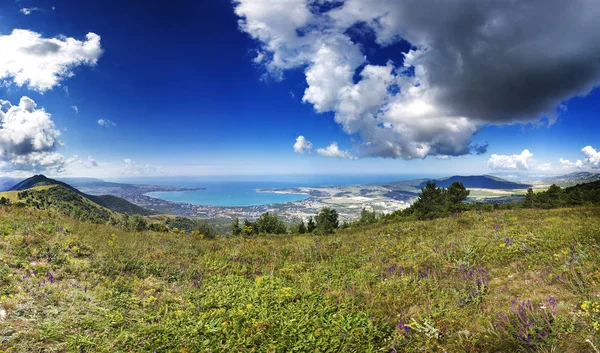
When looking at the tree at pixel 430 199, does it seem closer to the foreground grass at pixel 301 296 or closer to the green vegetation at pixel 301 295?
the green vegetation at pixel 301 295

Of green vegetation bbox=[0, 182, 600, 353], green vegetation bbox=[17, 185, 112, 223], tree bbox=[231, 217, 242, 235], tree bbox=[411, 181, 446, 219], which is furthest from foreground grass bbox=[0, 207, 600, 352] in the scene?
tree bbox=[231, 217, 242, 235]

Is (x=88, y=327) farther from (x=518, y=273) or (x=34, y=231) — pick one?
(x=518, y=273)

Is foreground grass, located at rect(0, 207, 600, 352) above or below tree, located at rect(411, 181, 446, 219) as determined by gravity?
above

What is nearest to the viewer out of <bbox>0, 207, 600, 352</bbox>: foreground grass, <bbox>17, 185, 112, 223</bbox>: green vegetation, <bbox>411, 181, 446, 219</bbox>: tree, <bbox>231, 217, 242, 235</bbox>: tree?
<bbox>0, 207, 600, 352</bbox>: foreground grass

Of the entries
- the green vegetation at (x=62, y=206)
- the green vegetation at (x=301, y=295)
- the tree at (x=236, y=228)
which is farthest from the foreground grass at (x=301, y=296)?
the tree at (x=236, y=228)

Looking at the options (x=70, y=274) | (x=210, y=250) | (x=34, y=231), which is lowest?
(x=210, y=250)

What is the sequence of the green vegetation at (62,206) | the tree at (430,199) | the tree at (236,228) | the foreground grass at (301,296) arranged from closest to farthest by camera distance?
the foreground grass at (301,296) → the green vegetation at (62,206) → the tree at (430,199) → the tree at (236,228)

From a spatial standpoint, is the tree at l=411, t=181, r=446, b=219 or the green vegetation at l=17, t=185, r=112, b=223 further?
the tree at l=411, t=181, r=446, b=219

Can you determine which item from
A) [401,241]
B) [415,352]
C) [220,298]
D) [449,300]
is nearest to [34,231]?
[220,298]

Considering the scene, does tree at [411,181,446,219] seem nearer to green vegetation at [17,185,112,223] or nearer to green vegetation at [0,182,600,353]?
green vegetation at [0,182,600,353]
